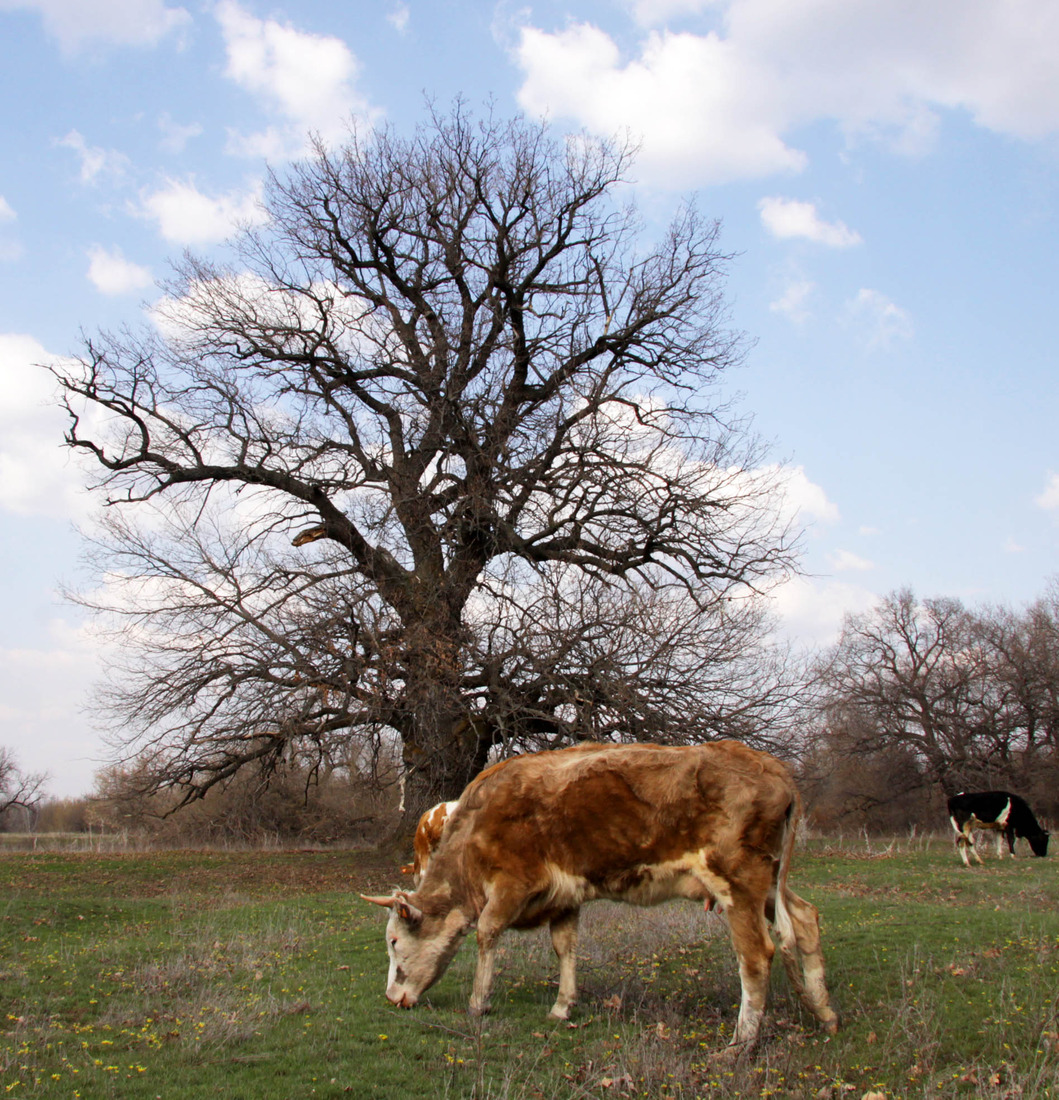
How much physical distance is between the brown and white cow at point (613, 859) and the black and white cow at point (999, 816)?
16940mm

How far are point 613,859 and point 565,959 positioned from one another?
1.09m

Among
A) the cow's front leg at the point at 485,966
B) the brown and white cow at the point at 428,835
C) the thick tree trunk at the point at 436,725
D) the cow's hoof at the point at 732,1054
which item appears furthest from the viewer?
the thick tree trunk at the point at 436,725

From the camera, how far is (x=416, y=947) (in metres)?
7.38

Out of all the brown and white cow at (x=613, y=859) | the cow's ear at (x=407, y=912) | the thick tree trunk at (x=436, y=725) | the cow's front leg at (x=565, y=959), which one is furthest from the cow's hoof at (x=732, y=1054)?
the thick tree trunk at (x=436, y=725)

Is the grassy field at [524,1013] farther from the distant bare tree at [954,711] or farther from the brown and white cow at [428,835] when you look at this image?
the distant bare tree at [954,711]

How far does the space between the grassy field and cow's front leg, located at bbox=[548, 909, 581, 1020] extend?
0.14 m

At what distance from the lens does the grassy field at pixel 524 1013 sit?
17.6 ft

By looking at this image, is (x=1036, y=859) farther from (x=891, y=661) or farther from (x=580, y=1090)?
(x=891, y=661)

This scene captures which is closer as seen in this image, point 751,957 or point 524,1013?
point 751,957

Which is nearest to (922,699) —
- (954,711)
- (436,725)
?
(954,711)

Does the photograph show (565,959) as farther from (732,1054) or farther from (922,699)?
→ (922,699)

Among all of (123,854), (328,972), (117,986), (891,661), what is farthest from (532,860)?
(891,661)

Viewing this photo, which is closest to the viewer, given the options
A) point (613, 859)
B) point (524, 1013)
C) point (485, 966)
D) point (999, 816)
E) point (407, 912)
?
point (613, 859)

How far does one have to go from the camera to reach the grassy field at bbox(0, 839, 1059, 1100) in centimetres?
535
